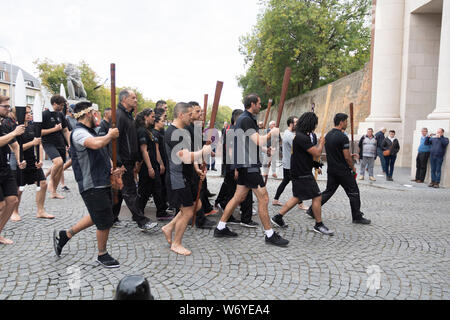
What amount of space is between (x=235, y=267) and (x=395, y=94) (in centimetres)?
1475

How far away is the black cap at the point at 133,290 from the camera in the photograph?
144cm

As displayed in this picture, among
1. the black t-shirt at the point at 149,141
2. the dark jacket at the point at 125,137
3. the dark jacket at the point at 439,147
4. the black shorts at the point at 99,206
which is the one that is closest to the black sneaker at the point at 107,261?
the black shorts at the point at 99,206

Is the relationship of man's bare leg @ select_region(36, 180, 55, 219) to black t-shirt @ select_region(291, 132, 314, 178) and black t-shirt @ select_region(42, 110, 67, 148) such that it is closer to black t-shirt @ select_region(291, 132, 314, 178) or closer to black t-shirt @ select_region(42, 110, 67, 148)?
Result: black t-shirt @ select_region(42, 110, 67, 148)

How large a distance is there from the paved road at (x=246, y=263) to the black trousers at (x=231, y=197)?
0.30 m

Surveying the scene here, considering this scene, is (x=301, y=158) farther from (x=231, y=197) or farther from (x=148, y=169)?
(x=148, y=169)

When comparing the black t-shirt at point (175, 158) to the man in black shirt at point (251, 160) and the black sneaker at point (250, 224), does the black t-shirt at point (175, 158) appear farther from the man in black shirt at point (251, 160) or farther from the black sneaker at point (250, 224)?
the black sneaker at point (250, 224)

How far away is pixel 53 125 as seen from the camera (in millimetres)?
6305

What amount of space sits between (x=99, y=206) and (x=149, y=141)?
213 cm

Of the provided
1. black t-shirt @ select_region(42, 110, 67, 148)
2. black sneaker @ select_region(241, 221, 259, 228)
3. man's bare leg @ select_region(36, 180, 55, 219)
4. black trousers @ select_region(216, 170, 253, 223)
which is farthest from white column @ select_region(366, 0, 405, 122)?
man's bare leg @ select_region(36, 180, 55, 219)

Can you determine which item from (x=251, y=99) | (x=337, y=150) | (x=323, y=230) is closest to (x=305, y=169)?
(x=337, y=150)

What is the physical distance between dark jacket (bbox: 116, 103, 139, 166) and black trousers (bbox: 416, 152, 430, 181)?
9.61 metres
